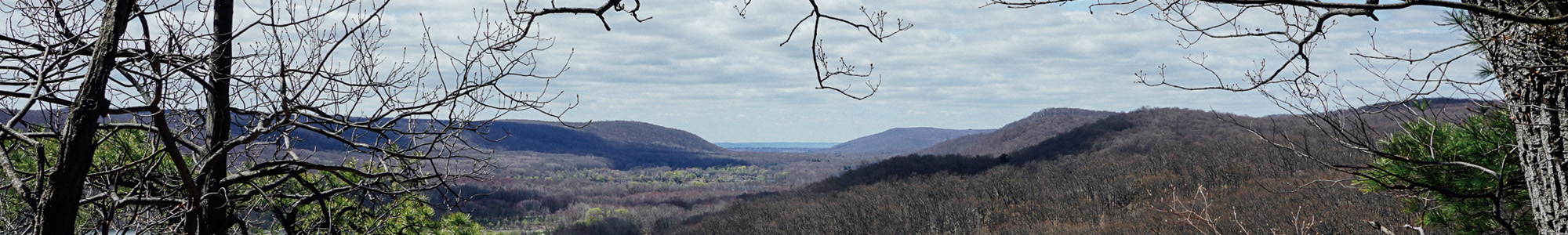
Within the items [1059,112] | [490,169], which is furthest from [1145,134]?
[490,169]

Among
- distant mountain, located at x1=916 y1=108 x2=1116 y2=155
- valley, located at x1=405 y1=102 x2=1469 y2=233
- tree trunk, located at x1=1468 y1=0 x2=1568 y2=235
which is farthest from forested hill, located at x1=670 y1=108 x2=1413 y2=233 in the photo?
distant mountain, located at x1=916 y1=108 x2=1116 y2=155

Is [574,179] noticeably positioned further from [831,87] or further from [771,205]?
[831,87]

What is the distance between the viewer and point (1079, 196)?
52.2 metres

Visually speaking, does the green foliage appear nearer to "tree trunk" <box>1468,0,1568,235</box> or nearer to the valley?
"tree trunk" <box>1468,0,1568,235</box>

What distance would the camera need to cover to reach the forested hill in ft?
109

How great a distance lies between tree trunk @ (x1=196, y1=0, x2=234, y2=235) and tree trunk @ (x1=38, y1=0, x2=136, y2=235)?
107 inches

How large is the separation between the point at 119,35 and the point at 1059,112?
16904 centimetres

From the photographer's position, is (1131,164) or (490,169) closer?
(490,169)

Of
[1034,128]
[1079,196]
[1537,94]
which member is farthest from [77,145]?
[1034,128]

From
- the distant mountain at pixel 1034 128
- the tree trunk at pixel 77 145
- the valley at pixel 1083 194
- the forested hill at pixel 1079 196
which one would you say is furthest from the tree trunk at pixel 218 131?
the distant mountain at pixel 1034 128

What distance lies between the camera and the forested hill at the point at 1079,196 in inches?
1308

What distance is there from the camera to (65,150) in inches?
142

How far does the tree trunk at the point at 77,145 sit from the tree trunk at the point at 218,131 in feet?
8.92

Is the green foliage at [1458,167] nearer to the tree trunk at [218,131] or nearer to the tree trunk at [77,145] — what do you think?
the tree trunk at [77,145]
